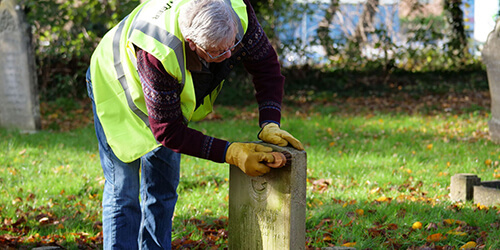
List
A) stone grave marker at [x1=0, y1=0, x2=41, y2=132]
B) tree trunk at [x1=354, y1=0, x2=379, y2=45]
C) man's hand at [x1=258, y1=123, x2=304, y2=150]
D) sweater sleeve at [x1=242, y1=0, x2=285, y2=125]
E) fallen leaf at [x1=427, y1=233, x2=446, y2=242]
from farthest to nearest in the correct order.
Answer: tree trunk at [x1=354, y1=0, x2=379, y2=45]
stone grave marker at [x1=0, y1=0, x2=41, y2=132]
fallen leaf at [x1=427, y1=233, x2=446, y2=242]
sweater sleeve at [x1=242, y1=0, x2=285, y2=125]
man's hand at [x1=258, y1=123, x2=304, y2=150]

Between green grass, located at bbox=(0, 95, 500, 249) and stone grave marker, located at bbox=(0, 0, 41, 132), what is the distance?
1.26ft

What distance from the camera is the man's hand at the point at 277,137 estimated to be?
241 centimetres

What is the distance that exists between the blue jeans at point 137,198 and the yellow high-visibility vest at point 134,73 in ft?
0.40

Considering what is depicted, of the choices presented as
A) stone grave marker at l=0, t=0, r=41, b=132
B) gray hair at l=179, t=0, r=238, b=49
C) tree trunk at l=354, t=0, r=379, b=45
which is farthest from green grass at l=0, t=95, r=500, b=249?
tree trunk at l=354, t=0, r=379, b=45

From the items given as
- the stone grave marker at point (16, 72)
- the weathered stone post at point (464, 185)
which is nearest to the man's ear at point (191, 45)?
the weathered stone post at point (464, 185)

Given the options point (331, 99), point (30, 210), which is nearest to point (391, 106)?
point (331, 99)

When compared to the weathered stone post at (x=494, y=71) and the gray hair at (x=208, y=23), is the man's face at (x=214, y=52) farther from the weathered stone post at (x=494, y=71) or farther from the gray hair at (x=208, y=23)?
the weathered stone post at (x=494, y=71)

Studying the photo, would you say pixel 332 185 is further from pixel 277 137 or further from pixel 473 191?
pixel 277 137

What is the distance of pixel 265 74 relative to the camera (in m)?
2.71

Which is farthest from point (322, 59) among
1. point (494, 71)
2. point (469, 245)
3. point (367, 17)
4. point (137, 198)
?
point (137, 198)

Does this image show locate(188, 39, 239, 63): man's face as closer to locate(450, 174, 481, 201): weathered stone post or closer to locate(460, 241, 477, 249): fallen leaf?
locate(460, 241, 477, 249): fallen leaf

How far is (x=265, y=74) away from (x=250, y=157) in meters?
0.61

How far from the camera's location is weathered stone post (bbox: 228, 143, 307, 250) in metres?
2.29

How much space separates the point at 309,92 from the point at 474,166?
20.9 feet
